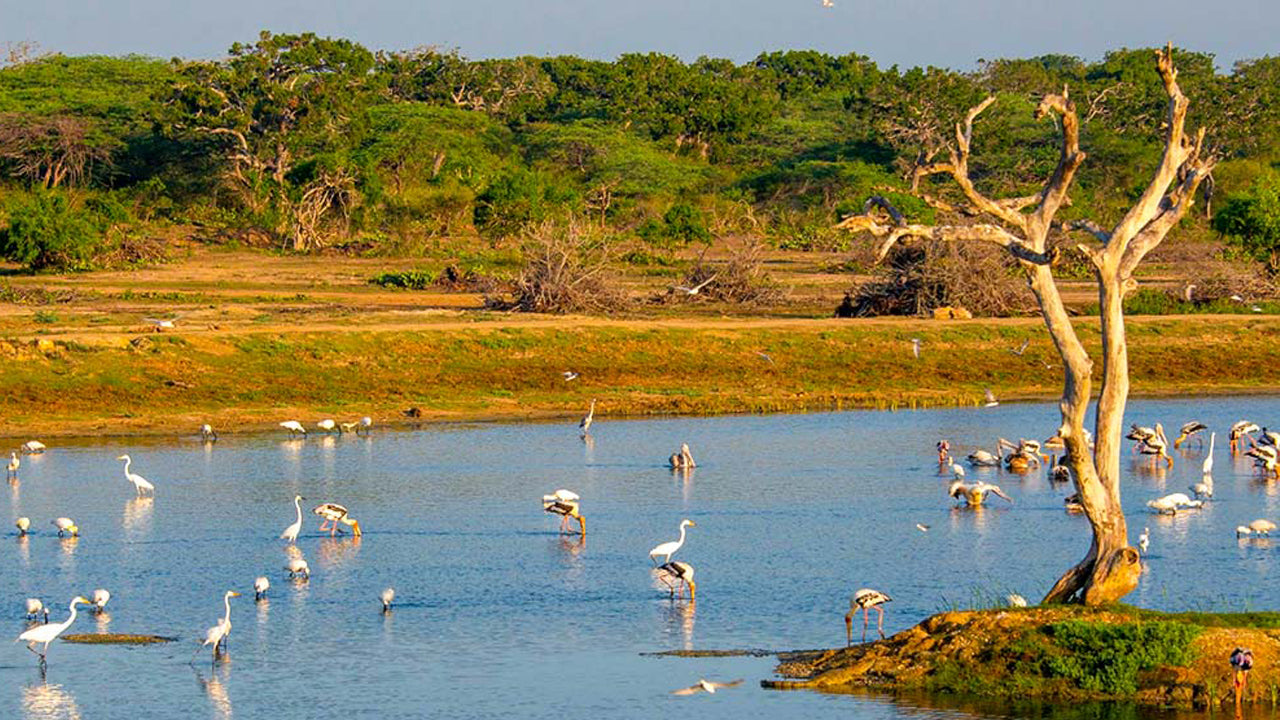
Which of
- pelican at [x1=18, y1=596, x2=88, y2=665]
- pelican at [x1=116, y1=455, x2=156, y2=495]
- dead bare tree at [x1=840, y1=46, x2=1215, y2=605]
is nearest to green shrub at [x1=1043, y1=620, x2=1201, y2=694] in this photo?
dead bare tree at [x1=840, y1=46, x2=1215, y2=605]

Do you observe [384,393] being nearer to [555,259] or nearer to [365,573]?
[555,259]

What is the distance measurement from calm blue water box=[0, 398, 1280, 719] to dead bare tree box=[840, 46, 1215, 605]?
172cm

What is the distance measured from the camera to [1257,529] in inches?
869

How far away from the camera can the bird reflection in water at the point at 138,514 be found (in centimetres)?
2362

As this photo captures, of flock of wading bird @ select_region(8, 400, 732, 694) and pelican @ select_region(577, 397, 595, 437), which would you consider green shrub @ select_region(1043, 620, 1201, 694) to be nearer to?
flock of wading bird @ select_region(8, 400, 732, 694)

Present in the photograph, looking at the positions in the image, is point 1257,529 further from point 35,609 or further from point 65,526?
point 65,526

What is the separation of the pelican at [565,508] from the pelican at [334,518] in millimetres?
2352

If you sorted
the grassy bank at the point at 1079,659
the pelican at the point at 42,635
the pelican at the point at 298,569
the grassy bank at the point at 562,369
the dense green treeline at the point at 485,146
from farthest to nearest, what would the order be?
the dense green treeline at the point at 485,146 < the grassy bank at the point at 562,369 < the pelican at the point at 298,569 < the pelican at the point at 42,635 < the grassy bank at the point at 1079,659

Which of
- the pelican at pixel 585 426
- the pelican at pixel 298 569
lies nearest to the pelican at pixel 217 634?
the pelican at pixel 298 569

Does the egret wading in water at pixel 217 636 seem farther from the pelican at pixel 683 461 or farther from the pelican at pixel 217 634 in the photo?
the pelican at pixel 683 461

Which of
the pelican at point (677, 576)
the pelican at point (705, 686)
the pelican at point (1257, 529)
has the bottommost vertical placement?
the pelican at point (705, 686)

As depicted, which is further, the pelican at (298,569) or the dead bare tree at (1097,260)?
the pelican at (298,569)

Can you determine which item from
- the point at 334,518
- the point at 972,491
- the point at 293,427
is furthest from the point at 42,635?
the point at 293,427

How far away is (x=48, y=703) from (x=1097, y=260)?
29.5 feet
